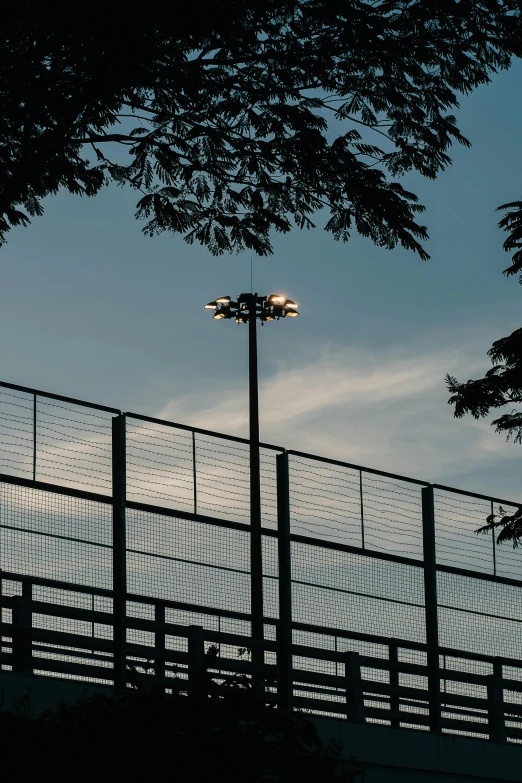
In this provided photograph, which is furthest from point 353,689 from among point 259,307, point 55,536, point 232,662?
point 259,307

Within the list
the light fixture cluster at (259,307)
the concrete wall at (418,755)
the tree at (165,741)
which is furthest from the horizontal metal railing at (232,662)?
the light fixture cluster at (259,307)

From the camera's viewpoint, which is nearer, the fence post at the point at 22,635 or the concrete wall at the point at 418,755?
the fence post at the point at 22,635

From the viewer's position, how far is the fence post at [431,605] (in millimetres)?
18328

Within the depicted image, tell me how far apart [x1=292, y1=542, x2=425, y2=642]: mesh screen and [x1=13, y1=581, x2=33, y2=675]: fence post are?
3.99 meters

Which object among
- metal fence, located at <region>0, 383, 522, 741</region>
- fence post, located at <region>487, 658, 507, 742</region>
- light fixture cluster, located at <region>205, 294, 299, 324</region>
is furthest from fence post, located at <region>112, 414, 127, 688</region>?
light fixture cluster, located at <region>205, 294, 299, 324</region>

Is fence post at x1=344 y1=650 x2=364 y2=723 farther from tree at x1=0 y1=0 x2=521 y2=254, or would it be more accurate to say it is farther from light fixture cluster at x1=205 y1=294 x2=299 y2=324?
light fixture cluster at x1=205 y1=294 x2=299 y2=324

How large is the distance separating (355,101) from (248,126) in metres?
1.43

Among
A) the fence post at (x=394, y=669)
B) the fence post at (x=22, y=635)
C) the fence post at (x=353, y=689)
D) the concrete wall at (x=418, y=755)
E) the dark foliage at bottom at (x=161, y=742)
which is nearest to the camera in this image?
the dark foliage at bottom at (x=161, y=742)

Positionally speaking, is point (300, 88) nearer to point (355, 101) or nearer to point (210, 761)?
point (355, 101)

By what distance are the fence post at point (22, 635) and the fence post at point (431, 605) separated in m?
6.40

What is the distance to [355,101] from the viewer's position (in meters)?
17.1

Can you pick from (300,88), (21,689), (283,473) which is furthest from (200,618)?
(300,88)

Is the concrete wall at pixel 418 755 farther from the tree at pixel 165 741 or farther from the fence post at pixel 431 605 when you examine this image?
the tree at pixel 165 741

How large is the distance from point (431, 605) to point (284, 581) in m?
2.76
